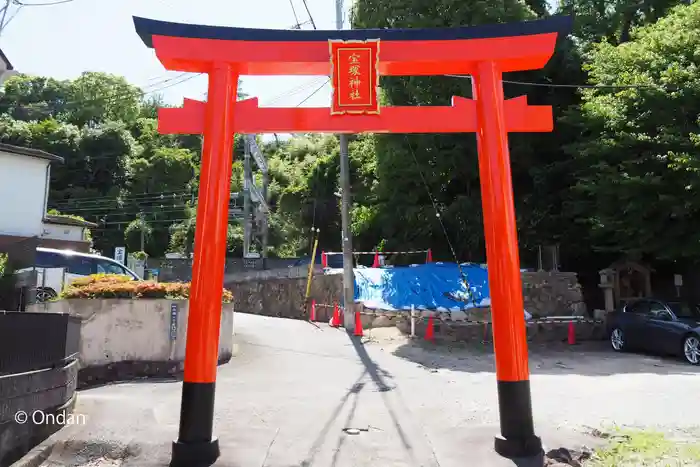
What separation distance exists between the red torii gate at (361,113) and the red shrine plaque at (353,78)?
12mm

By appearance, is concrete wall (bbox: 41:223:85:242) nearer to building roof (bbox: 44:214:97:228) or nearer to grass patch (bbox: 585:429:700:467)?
building roof (bbox: 44:214:97:228)

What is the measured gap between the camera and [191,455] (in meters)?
5.26

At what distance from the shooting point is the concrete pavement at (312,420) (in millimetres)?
5582

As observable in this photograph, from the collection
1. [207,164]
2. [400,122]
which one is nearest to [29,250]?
[207,164]

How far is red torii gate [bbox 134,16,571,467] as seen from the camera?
18.8ft

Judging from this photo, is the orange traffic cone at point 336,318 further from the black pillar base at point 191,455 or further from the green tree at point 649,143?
the black pillar base at point 191,455

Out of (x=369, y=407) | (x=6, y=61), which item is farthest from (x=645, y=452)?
(x=6, y=61)

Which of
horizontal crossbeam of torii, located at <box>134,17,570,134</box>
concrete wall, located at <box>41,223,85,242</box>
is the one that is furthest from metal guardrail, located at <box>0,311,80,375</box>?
concrete wall, located at <box>41,223,85,242</box>

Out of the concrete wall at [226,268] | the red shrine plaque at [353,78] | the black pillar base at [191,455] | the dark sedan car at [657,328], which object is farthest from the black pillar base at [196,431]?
the concrete wall at [226,268]

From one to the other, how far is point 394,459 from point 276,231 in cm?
3504

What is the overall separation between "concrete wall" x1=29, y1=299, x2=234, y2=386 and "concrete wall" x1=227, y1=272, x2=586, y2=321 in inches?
→ 365

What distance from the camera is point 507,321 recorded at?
5855 mm

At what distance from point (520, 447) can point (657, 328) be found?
394 inches

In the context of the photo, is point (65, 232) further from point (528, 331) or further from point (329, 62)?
point (329, 62)
